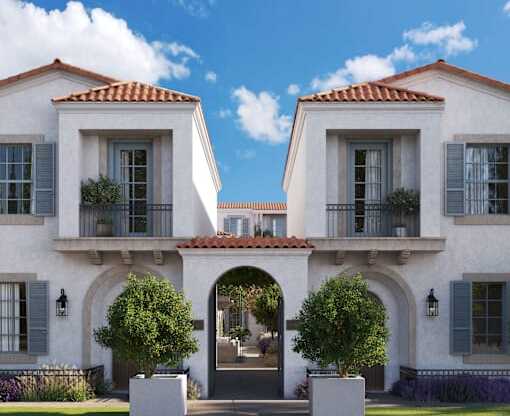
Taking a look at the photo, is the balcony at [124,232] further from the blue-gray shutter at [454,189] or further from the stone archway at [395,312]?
the blue-gray shutter at [454,189]

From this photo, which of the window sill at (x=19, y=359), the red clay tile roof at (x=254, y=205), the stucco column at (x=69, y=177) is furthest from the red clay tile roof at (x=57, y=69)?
the red clay tile roof at (x=254, y=205)

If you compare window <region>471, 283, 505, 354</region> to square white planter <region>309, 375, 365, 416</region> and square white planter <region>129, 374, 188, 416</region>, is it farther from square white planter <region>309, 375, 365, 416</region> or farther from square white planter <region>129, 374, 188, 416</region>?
square white planter <region>129, 374, 188, 416</region>

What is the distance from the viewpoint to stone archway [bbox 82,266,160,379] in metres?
15.2

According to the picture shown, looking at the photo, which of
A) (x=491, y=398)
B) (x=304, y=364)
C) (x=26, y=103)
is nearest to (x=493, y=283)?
(x=491, y=398)

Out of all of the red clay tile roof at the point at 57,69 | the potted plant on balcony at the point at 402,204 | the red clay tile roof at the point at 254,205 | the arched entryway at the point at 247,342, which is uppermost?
the red clay tile roof at the point at 57,69

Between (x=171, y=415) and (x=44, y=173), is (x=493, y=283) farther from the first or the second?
(x=44, y=173)

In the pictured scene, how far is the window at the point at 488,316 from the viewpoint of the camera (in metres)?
15.3

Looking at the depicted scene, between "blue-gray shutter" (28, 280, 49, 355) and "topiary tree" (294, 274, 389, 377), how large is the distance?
7401 millimetres

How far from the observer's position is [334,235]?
50.5ft

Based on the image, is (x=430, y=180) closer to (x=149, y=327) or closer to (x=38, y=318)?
(x=149, y=327)

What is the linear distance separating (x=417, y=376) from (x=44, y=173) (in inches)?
440

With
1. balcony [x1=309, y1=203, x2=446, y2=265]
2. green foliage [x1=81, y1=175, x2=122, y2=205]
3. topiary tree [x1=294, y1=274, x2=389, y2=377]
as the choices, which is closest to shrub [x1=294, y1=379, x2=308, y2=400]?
topiary tree [x1=294, y1=274, x2=389, y2=377]

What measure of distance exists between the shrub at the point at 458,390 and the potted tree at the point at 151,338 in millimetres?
5968

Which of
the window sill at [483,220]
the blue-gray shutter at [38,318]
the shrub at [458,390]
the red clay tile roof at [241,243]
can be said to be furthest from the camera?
the window sill at [483,220]
